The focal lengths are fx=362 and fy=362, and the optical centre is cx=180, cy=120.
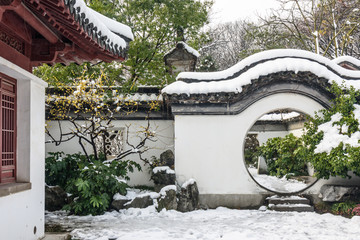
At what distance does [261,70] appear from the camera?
24.6 ft

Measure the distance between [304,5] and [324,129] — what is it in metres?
11.6

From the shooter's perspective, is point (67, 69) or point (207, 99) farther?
point (67, 69)

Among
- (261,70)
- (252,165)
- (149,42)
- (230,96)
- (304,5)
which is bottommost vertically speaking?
(252,165)

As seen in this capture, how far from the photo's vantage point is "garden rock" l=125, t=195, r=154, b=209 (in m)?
7.23

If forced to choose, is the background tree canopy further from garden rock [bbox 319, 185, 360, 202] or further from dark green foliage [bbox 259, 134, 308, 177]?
garden rock [bbox 319, 185, 360, 202]

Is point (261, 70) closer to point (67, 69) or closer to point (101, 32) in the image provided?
point (101, 32)

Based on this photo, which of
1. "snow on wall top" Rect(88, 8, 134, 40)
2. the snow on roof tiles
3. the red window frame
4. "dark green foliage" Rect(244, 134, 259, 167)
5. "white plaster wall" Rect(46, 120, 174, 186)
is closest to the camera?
the snow on roof tiles

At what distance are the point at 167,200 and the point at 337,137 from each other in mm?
3503

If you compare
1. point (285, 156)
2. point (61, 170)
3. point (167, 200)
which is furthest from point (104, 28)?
point (285, 156)

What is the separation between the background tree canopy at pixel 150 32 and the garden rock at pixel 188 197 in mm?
3546

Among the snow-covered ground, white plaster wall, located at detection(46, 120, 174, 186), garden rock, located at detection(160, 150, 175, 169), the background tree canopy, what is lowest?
the snow-covered ground

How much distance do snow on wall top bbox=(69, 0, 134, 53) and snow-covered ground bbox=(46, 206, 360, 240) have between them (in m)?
2.81

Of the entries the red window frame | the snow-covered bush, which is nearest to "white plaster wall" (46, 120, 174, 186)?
the snow-covered bush

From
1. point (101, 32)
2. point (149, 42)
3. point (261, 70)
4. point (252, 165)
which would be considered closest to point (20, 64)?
point (101, 32)
